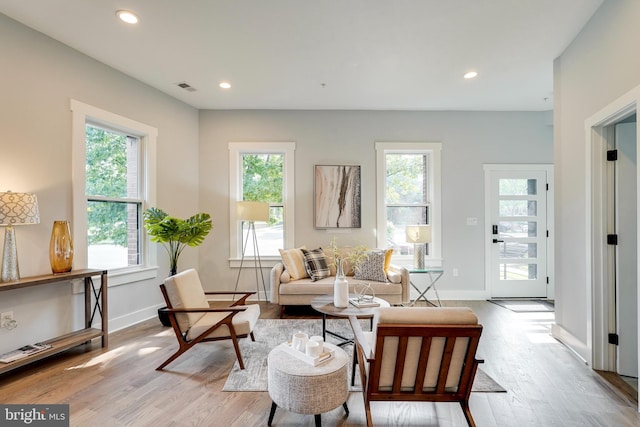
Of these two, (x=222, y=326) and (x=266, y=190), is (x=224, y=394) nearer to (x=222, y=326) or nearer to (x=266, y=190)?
(x=222, y=326)

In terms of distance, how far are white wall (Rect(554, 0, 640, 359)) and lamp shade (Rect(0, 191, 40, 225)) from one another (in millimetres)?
4706

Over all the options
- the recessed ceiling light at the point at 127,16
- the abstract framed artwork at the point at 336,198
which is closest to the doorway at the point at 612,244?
the abstract framed artwork at the point at 336,198

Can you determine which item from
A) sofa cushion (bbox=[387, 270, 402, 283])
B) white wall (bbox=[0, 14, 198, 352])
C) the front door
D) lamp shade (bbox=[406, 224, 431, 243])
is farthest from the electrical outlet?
the front door

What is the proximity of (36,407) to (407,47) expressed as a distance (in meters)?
4.28

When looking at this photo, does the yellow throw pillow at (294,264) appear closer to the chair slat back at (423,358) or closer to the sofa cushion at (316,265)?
the sofa cushion at (316,265)

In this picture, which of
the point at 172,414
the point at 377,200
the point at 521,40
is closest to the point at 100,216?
the point at 172,414

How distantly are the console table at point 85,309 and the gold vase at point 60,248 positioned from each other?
0.26ft

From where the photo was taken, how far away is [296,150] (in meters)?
4.60

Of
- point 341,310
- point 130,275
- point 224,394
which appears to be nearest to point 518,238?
point 341,310

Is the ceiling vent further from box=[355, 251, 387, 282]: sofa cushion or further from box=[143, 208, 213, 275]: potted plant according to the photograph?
box=[355, 251, 387, 282]: sofa cushion

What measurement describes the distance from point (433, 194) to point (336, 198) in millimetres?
1592

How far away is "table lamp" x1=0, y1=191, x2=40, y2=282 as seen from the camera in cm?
221

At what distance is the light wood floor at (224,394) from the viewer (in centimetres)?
186

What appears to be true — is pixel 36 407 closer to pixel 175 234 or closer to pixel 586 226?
pixel 175 234
